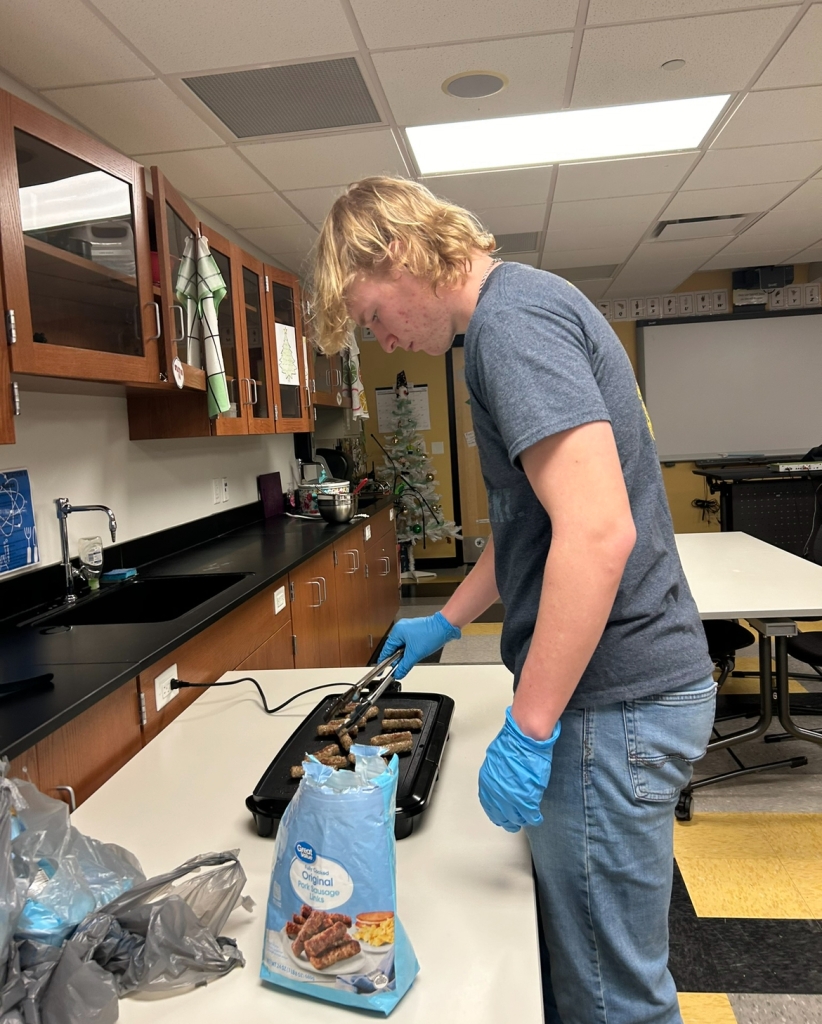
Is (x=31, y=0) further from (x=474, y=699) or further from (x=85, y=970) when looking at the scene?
(x=85, y=970)

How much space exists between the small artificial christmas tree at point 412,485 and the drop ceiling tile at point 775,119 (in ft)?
12.5

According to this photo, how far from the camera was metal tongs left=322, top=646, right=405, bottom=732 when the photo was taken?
3.89ft

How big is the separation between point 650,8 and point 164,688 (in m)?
2.25

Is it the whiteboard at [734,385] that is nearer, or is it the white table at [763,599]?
the white table at [763,599]

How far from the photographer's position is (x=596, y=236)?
4.60m

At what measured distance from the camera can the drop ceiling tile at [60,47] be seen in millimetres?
1966

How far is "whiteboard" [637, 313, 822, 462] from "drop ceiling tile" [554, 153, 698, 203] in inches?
123

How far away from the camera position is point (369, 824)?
0.68m

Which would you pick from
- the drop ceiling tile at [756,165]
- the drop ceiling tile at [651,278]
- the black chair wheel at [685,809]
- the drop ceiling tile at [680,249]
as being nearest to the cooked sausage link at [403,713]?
the black chair wheel at [685,809]

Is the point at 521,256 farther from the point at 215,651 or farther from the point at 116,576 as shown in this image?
→ the point at 215,651

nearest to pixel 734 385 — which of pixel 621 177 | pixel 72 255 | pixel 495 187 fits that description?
pixel 621 177

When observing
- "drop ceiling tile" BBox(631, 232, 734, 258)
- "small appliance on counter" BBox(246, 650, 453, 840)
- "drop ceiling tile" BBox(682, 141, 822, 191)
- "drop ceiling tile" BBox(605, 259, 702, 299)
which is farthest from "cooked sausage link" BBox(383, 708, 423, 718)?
"drop ceiling tile" BBox(605, 259, 702, 299)

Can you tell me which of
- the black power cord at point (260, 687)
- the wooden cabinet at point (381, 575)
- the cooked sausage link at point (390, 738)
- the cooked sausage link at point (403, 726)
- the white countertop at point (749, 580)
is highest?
the cooked sausage link at point (390, 738)

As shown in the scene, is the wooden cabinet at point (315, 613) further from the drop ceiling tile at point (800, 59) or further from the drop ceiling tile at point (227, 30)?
the drop ceiling tile at point (800, 59)
